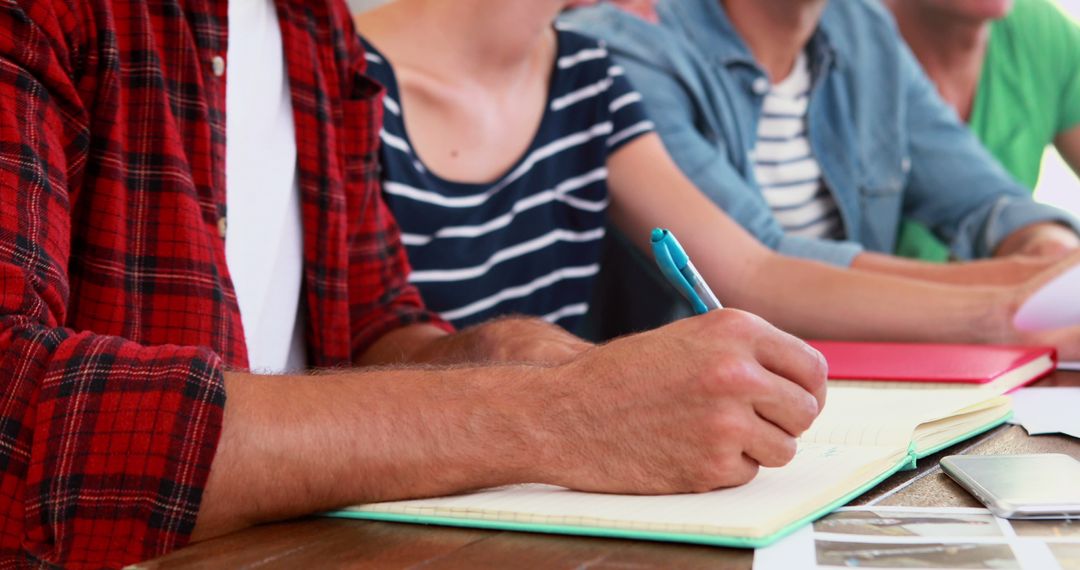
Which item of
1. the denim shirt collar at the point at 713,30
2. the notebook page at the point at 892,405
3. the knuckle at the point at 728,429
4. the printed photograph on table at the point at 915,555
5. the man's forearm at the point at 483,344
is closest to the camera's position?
the printed photograph on table at the point at 915,555

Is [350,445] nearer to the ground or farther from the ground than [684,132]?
nearer to the ground

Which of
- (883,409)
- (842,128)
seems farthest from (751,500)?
(842,128)

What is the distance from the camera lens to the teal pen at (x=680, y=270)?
70 cm

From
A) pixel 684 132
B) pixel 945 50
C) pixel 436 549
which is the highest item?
pixel 945 50

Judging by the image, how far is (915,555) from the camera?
0.55 meters

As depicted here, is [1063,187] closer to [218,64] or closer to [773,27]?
[773,27]

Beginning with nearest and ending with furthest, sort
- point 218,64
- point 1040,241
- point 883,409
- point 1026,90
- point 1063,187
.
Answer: point 883,409, point 218,64, point 1040,241, point 1026,90, point 1063,187

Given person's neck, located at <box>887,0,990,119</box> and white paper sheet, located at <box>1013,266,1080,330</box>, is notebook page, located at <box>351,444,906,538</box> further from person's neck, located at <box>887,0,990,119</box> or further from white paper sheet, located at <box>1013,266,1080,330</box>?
person's neck, located at <box>887,0,990,119</box>

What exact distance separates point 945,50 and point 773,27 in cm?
66

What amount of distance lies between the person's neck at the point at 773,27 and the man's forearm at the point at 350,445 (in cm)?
141

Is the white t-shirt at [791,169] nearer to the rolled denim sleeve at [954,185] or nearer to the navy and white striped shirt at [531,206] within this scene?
the rolled denim sleeve at [954,185]

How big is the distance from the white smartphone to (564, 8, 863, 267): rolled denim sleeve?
0.91 m

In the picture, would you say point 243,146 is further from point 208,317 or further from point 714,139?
point 714,139

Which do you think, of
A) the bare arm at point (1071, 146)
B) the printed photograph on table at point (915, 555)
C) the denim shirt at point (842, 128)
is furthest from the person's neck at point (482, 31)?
the bare arm at point (1071, 146)
